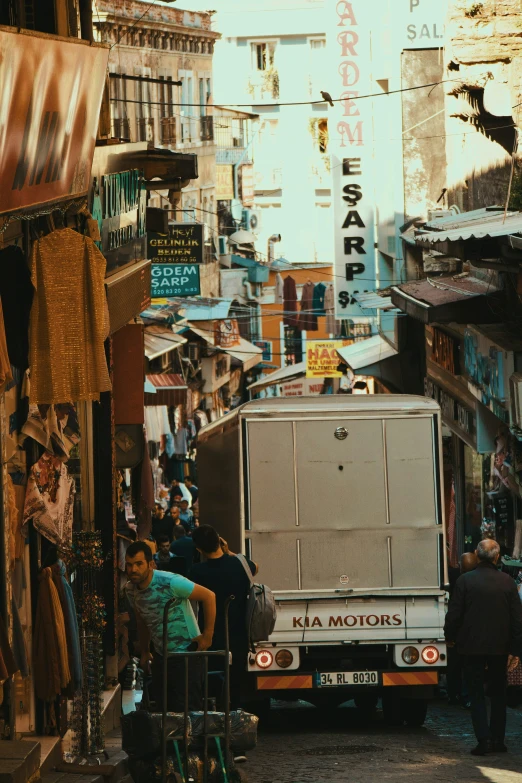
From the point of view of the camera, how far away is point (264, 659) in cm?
1177

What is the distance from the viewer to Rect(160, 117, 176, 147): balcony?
43.3 meters

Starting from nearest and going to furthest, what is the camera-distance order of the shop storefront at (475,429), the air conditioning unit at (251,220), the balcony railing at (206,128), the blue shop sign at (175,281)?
the shop storefront at (475,429) < the blue shop sign at (175,281) < the balcony railing at (206,128) < the air conditioning unit at (251,220)

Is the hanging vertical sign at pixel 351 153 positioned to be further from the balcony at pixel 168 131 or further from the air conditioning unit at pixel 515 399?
the air conditioning unit at pixel 515 399

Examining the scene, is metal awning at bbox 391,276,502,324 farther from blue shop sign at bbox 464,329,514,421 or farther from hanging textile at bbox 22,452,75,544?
hanging textile at bbox 22,452,75,544

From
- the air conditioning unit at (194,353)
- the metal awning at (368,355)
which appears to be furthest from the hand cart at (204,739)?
the air conditioning unit at (194,353)

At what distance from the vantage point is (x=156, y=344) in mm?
33594

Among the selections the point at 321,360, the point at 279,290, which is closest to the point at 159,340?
the point at 321,360

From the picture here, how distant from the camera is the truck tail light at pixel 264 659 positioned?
11766 millimetres

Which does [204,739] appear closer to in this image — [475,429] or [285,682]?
[285,682]

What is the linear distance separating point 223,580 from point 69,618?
4.63ft

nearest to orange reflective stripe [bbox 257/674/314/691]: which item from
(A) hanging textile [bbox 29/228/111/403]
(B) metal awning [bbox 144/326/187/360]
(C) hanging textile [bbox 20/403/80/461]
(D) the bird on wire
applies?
(C) hanging textile [bbox 20/403/80/461]

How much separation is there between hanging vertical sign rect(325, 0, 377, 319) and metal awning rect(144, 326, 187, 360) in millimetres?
4484

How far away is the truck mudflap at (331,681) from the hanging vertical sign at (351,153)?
61.9 feet

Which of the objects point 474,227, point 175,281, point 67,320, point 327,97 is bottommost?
point 175,281
